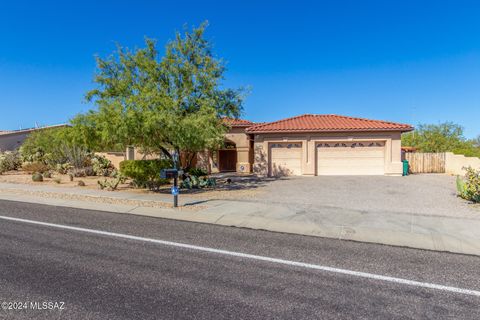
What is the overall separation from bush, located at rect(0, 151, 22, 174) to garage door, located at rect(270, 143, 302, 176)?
20547 millimetres

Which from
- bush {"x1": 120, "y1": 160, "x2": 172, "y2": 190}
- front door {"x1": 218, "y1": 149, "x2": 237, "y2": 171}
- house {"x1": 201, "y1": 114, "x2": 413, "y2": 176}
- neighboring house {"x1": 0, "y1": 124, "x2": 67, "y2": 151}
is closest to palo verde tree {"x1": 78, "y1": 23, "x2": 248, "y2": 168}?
bush {"x1": 120, "y1": 160, "x2": 172, "y2": 190}

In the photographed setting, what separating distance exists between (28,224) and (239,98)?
12257mm

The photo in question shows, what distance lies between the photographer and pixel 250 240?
6719 mm

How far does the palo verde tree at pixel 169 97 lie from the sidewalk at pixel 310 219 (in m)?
2.94

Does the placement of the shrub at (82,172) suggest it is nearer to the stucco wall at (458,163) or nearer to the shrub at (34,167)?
the shrub at (34,167)

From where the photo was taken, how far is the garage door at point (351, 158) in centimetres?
2195

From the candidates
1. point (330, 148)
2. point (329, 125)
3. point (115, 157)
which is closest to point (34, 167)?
point (115, 157)

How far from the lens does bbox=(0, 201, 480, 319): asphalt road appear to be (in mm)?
3670

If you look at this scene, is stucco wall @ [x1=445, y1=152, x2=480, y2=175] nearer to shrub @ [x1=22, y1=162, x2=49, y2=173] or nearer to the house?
the house

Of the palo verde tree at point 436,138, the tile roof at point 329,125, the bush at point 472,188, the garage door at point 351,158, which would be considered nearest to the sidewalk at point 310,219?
the bush at point 472,188

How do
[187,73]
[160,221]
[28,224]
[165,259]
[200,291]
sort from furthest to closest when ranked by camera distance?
[187,73] < [160,221] < [28,224] < [165,259] < [200,291]

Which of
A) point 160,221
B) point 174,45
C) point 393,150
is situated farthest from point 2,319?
point 393,150

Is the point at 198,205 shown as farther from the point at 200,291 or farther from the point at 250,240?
the point at 200,291

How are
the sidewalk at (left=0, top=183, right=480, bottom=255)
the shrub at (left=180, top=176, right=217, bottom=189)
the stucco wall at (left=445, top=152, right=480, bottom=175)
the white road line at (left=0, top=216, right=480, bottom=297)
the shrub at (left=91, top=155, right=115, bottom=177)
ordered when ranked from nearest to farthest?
the white road line at (left=0, top=216, right=480, bottom=297)
the sidewalk at (left=0, top=183, right=480, bottom=255)
the shrub at (left=180, top=176, right=217, bottom=189)
the stucco wall at (left=445, top=152, right=480, bottom=175)
the shrub at (left=91, top=155, right=115, bottom=177)
